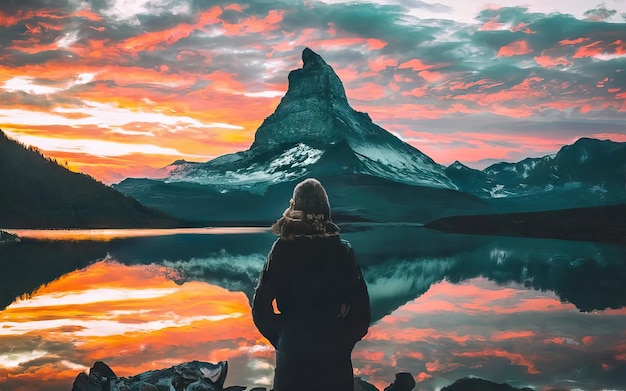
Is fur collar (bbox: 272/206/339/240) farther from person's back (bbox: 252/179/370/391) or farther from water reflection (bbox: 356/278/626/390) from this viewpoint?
water reflection (bbox: 356/278/626/390)

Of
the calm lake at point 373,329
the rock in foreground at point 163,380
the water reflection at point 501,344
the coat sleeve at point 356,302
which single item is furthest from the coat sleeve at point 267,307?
the water reflection at point 501,344

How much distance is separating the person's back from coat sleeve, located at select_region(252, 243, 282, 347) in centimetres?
1

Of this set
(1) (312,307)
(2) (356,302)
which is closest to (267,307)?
(1) (312,307)

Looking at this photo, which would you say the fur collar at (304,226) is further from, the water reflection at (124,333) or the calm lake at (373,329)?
the water reflection at (124,333)

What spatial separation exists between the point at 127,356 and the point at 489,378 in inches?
305

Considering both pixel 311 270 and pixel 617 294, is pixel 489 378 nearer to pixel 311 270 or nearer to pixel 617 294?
pixel 311 270

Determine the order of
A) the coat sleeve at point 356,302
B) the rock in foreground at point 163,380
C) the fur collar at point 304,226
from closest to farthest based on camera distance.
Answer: the fur collar at point 304,226 < the coat sleeve at point 356,302 < the rock in foreground at point 163,380

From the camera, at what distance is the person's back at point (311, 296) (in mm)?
5707

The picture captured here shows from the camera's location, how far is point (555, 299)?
23500 millimetres

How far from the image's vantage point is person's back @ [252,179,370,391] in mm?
5707

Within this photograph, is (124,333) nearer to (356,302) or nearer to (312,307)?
(312,307)

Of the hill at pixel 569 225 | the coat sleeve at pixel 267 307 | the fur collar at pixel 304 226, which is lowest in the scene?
the hill at pixel 569 225

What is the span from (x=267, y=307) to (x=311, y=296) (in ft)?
1.73

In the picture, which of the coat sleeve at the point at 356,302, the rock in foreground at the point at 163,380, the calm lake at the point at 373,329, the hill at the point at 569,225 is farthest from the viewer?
the hill at the point at 569,225
